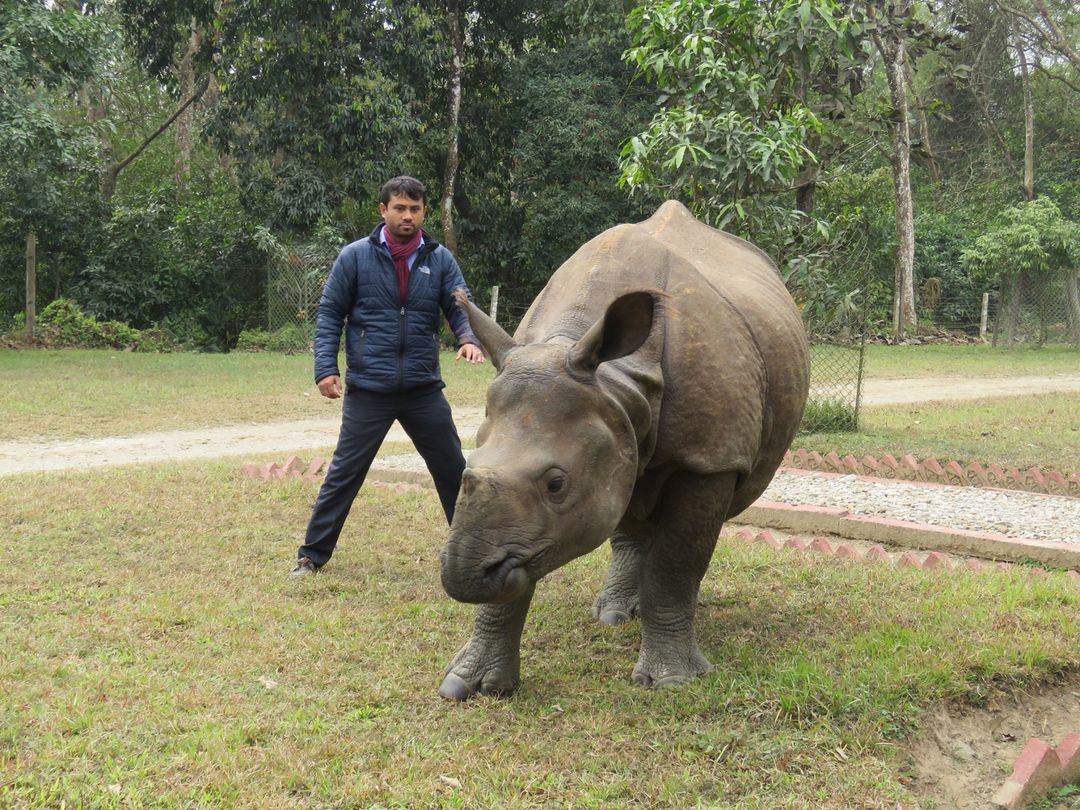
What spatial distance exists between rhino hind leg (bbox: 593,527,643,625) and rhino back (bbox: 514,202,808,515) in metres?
0.70

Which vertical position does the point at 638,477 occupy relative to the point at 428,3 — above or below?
below

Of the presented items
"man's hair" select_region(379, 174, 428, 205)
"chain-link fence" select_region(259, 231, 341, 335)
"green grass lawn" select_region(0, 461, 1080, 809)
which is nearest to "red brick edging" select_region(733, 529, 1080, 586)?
"green grass lawn" select_region(0, 461, 1080, 809)

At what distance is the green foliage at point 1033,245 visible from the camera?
1017 inches

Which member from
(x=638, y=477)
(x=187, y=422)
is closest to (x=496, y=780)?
(x=638, y=477)

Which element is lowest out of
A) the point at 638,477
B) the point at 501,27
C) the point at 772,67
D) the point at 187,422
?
the point at 187,422

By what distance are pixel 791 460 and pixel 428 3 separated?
16.4 m

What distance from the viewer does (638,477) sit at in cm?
462

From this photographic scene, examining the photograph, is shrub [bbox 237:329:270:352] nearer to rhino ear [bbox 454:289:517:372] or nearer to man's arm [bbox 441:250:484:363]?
man's arm [bbox 441:250:484:363]

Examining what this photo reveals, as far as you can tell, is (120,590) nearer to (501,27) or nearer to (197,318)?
(197,318)

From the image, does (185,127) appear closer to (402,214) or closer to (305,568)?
(402,214)

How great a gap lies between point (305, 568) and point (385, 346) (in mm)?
1359

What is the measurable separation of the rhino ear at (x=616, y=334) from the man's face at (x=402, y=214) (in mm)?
2403

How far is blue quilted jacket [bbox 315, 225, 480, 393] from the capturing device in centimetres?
632

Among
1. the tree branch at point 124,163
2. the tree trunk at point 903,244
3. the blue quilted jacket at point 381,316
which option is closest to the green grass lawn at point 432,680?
the blue quilted jacket at point 381,316
